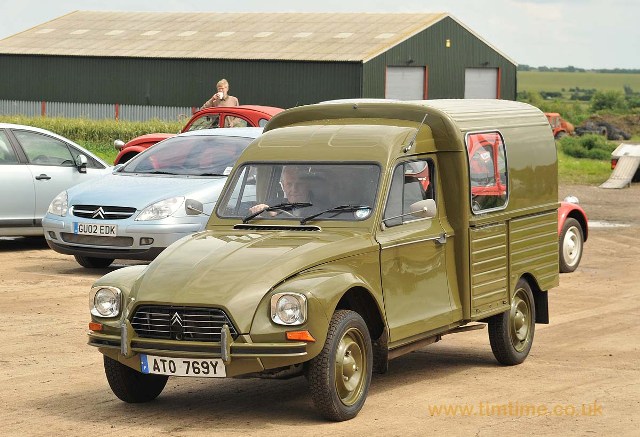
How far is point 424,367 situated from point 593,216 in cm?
1503

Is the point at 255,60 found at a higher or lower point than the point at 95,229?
higher

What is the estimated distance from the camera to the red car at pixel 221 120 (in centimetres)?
2148

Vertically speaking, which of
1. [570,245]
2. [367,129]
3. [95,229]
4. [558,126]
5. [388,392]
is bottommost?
[558,126]

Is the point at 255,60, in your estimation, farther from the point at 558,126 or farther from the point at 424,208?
the point at 424,208

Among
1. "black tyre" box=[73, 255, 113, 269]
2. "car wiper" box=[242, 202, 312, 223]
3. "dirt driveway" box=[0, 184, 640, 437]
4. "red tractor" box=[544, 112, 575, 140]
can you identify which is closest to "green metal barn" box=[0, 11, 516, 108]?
"red tractor" box=[544, 112, 575, 140]

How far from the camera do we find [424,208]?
9438 mm

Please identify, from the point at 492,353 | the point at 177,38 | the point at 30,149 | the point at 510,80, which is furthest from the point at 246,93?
the point at 492,353

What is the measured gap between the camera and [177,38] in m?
63.1

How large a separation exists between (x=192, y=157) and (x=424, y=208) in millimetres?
7464

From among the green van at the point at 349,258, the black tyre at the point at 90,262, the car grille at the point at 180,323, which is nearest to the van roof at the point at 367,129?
the green van at the point at 349,258

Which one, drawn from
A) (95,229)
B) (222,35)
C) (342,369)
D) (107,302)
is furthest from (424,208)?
(222,35)

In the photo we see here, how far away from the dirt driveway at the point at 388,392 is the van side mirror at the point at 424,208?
124cm

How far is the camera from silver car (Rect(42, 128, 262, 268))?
1521 cm

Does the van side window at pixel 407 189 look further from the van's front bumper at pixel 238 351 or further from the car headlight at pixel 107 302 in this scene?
the car headlight at pixel 107 302
